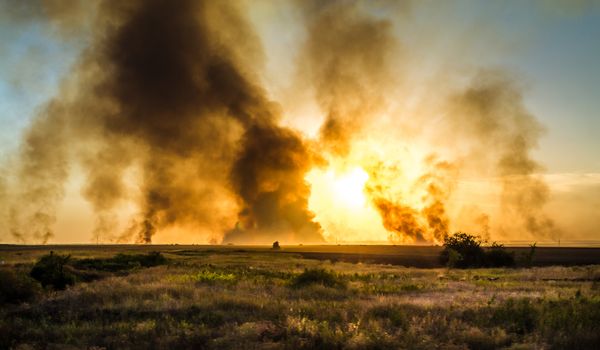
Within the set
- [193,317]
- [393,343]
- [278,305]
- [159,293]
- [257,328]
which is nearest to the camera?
[393,343]

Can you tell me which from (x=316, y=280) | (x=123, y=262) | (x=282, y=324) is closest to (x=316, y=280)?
(x=316, y=280)

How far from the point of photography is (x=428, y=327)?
47.0 ft

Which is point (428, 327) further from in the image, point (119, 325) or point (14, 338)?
point (14, 338)

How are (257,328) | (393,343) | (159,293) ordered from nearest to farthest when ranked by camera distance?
1. (393,343)
2. (257,328)
3. (159,293)

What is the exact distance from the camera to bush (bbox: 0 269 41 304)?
22.4m

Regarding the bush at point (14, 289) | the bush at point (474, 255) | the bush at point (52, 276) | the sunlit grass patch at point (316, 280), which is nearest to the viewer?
the bush at point (14, 289)

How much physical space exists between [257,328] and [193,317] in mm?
3568

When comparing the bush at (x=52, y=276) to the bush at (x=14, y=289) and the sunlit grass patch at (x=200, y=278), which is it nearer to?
the bush at (x=14, y=289)

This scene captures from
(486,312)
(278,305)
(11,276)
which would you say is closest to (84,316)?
(278,305)

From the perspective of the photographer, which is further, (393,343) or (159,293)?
(159,293)

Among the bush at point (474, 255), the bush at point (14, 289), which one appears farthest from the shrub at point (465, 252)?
the bush at point (14, 289)

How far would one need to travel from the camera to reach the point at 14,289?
897 inches

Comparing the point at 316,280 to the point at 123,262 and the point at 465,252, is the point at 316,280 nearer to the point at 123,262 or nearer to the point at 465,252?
the point at 123,262

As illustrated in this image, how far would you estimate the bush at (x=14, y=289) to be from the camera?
22.4 metres
